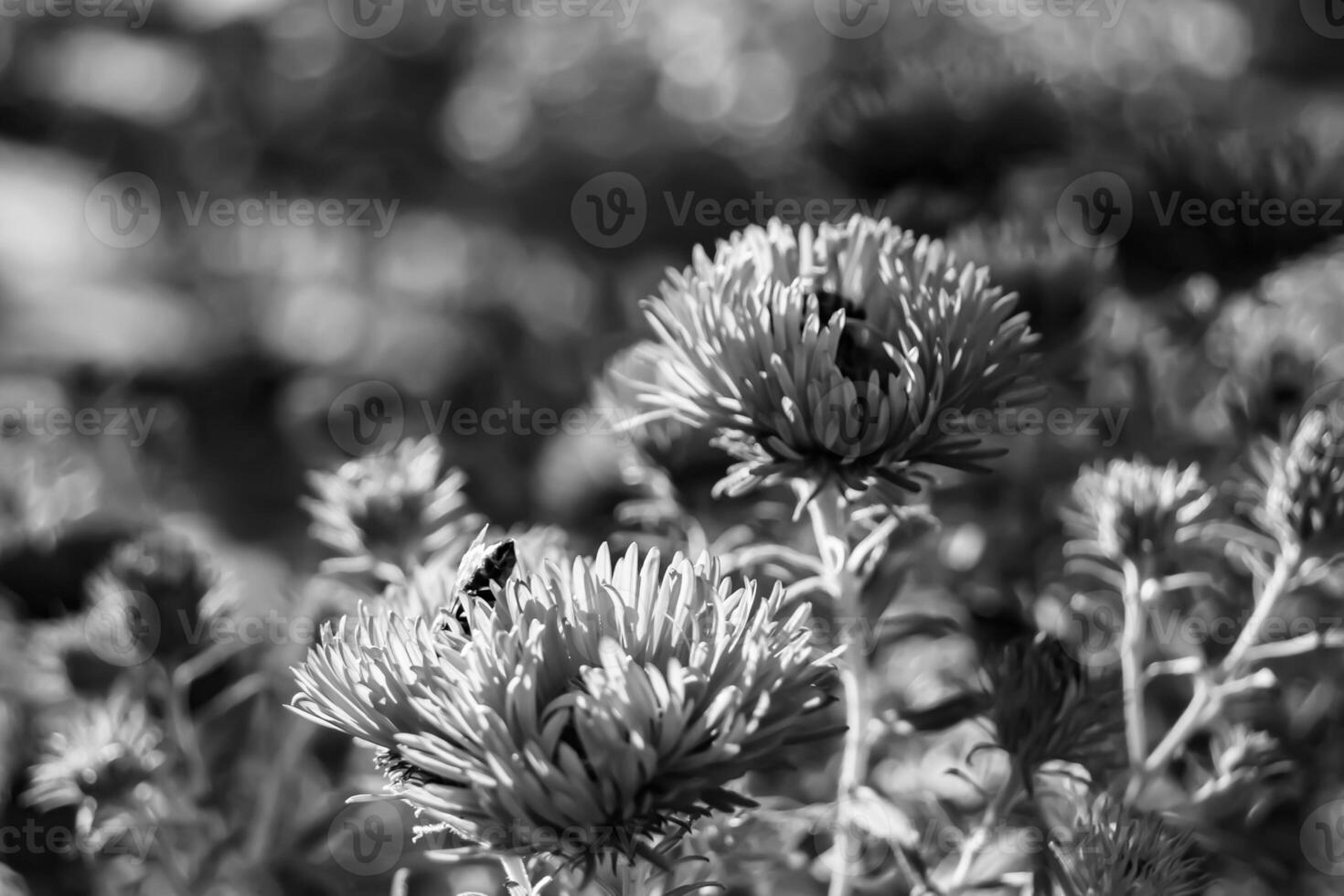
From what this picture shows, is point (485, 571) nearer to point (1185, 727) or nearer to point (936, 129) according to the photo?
point (1185, 727)

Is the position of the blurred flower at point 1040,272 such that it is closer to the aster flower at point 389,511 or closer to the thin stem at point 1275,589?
the thin stem at point 1275,589

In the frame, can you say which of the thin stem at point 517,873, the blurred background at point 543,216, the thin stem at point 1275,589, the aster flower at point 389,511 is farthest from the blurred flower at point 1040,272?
the thin stem at point 517,873

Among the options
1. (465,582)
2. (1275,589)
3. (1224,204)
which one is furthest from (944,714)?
(1224,204)

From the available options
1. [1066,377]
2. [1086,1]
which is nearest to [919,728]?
[1066,377]

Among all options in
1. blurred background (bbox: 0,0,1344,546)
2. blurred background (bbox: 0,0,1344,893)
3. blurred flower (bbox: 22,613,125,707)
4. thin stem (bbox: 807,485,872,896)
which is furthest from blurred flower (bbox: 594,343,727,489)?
blurred flower (bbox: 22,613,125,707)

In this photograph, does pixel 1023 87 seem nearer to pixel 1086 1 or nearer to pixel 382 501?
pixel 382 501

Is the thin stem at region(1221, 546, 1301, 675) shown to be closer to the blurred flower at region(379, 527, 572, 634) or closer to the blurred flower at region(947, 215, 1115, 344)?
the blurred flower at region(947, 215, 1115, 344)
